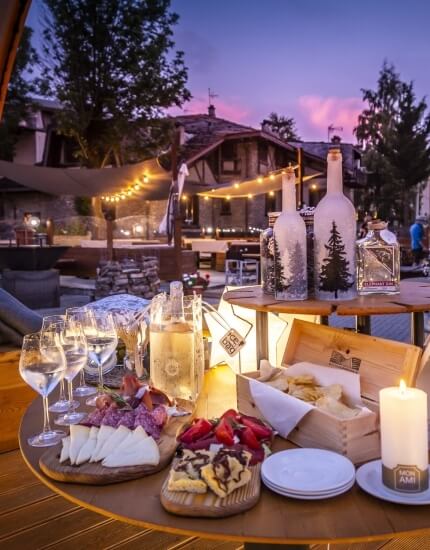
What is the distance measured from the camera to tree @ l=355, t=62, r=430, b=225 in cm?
2884

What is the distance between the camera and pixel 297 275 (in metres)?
1.61

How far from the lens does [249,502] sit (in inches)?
39.2

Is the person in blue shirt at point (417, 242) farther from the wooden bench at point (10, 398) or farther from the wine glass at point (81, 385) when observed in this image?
the wine glass at point (81, 385)

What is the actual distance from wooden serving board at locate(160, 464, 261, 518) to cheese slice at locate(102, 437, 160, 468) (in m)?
0.12

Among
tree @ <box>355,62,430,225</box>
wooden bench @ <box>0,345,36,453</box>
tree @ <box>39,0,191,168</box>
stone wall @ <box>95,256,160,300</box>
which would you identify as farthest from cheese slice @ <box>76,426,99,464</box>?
tree @ <box>355,62,430,225</box>

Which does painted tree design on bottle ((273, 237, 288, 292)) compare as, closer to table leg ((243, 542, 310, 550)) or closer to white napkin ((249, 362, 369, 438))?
white napkin ((249, 362, 369, 438))

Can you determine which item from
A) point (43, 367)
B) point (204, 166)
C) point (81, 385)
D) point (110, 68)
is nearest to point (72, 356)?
point (43, 367)

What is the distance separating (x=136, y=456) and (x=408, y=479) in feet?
1.82

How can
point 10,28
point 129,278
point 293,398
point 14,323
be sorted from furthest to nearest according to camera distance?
point 129,278
point 14,323
point 10,28
point 293,398

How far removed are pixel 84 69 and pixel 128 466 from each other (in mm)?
17873


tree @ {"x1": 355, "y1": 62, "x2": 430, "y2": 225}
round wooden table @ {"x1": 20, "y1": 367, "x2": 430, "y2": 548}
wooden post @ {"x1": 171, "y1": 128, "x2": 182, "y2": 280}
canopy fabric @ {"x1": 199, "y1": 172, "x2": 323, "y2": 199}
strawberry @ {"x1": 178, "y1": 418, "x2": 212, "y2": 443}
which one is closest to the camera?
round wooden table @ {"x1": 20, "y1": 367, "x2": 430, "y2": 548}

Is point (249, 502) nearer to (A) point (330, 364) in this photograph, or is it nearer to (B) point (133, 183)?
(A) point (330, 364)

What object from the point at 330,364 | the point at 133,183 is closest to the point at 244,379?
the point at 330,364

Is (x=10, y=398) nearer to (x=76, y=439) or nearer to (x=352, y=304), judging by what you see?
(x=76, y=439)
